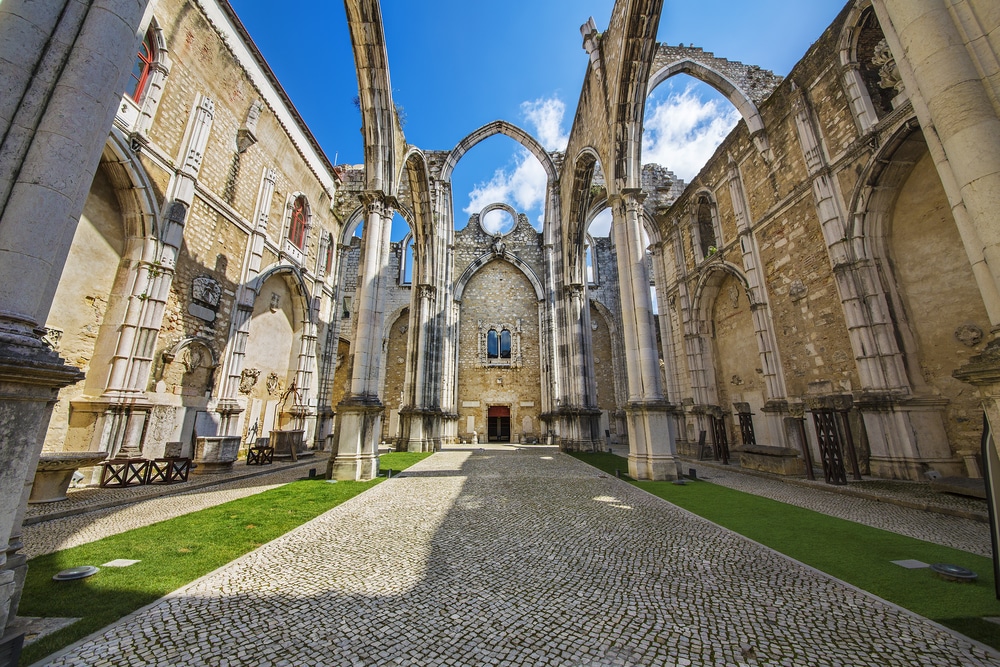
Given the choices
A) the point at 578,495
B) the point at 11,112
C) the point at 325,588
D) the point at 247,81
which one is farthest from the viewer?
the point at 247,81

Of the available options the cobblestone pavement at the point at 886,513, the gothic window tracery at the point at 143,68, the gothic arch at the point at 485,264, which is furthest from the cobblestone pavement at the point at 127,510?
the gothic arch at the point at 485,264

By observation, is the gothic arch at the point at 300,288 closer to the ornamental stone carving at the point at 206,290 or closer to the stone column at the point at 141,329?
the ornamental stone carving at the point at 206,290

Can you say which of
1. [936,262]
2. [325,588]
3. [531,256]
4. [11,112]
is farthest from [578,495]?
[531,256]

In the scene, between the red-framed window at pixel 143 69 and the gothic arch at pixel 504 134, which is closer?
the red-framed window at pixel 143 69

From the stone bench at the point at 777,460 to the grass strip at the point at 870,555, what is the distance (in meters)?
2.86

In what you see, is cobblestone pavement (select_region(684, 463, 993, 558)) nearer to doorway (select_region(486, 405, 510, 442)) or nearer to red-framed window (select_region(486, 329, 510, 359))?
doorway (select_region(486, 405, 510, 442))

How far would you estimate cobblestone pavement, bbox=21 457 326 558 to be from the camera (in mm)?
3668

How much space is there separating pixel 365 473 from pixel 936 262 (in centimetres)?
1167

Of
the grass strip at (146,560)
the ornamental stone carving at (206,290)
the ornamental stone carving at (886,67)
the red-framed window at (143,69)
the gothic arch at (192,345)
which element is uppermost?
the red-framed window at (143,69)

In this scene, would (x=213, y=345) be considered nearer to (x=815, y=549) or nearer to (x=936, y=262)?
(x=815, y=549)

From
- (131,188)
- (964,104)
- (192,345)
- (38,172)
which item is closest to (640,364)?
(964,104)

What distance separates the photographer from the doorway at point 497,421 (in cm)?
2055

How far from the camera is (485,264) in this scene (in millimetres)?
21766

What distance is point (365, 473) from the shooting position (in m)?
7.24
